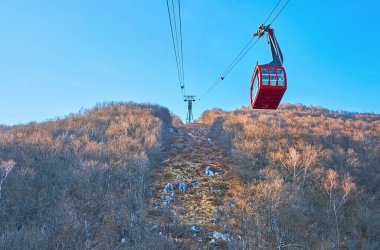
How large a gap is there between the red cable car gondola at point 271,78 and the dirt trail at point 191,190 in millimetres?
4339

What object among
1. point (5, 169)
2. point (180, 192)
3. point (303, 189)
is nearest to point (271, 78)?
point (180, 192)

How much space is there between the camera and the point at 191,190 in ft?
41.9

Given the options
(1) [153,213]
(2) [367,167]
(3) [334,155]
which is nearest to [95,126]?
(1) [153,213]

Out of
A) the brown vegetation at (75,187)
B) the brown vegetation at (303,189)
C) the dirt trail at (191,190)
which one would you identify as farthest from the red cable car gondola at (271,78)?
the brown vegetation at (75,187)

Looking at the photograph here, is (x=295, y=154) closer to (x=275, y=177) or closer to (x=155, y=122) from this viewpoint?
(x=275, y=177)

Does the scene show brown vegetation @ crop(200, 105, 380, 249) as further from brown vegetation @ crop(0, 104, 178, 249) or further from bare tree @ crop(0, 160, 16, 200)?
bare tree @ crop(0, 160, 16, 200)

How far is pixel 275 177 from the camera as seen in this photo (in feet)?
43.1

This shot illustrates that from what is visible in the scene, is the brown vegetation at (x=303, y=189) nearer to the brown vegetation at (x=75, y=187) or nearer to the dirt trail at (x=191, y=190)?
the dirt trail at (x=191, y=190)

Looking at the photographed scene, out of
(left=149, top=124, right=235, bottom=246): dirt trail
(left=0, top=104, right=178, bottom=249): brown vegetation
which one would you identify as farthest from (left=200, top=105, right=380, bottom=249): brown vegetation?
(left=0, top=104, right=178, bottom=249): brown vegetation

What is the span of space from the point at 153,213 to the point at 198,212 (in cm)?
163

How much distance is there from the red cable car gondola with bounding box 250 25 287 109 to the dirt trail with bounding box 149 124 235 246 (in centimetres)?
434

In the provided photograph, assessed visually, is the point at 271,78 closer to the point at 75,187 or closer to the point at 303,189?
the point at 303,189

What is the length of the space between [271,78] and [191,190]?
18.8 feet

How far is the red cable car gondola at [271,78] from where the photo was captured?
9719 mm
